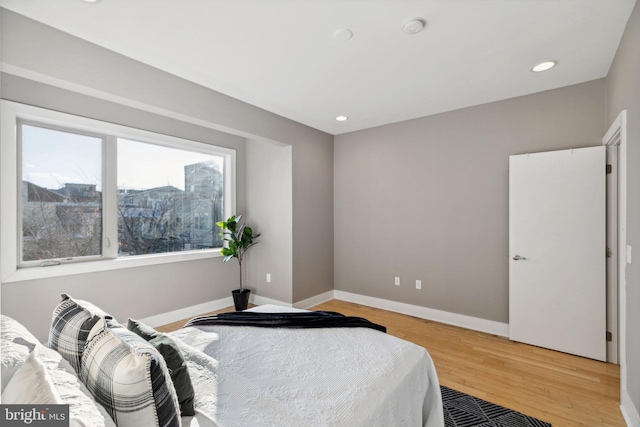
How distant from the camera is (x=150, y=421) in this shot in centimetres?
89

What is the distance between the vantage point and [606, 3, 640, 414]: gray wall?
1796 mm

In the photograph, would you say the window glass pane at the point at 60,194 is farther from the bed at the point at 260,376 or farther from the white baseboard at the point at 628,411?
the white baseboard at the point at 628,411

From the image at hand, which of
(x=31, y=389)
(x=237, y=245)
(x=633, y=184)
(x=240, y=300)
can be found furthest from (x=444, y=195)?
(x=31, y=389)

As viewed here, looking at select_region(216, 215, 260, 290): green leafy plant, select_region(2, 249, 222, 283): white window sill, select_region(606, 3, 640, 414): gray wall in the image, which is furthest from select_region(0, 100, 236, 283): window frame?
select_region(606, 3, 640, 414): gray wall

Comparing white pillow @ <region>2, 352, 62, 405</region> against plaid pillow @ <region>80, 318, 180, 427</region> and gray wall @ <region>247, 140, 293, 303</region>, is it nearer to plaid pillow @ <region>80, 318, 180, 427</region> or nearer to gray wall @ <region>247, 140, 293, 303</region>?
plaid pillow @ <region>80, 318, 180, 427</region>

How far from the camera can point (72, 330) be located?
3.76ft

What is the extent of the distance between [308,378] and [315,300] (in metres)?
3.11

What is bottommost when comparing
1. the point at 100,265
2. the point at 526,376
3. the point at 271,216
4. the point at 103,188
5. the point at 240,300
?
the point at 526,376

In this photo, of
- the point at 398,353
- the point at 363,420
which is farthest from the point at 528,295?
the point at 363,420

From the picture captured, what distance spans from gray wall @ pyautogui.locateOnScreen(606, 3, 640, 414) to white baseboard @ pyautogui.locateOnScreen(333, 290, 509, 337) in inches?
55.8

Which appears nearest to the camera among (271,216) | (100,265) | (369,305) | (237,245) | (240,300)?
(100,265)

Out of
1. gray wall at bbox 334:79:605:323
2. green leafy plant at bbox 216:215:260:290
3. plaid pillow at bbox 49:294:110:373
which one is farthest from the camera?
green leafy plant at bbox 216:215:260:290

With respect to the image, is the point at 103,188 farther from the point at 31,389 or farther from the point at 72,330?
the point at 31,389

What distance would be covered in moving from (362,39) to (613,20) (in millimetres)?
1681
